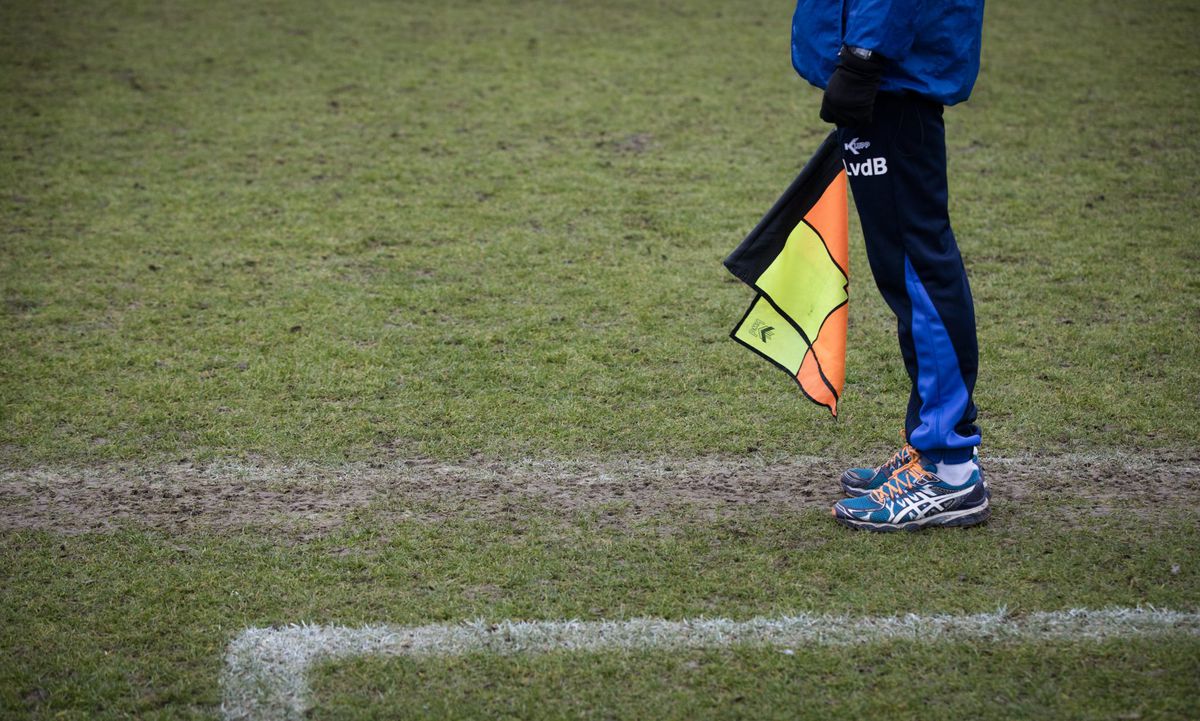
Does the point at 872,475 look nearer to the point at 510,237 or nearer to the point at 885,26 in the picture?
the point at 885,26

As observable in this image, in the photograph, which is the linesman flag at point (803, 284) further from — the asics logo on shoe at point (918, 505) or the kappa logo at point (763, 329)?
the asics logo on shoe at point (918, 505)

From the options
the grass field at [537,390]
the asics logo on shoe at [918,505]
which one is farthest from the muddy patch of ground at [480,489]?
the asics logo on shoe at [918,505]

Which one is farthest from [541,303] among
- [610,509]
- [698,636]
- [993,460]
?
[698,636]

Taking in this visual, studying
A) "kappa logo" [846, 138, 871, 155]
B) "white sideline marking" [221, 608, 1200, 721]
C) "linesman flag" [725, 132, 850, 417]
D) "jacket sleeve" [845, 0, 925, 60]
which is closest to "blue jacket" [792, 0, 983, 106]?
"jacket sleeve" [845, 0, 925, 60]

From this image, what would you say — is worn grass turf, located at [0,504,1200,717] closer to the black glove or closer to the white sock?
the white sock

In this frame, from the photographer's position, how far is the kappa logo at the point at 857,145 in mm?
2969

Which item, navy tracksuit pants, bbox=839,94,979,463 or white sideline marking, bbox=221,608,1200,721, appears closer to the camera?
white sideline marking, bbox=221,608,1200,721

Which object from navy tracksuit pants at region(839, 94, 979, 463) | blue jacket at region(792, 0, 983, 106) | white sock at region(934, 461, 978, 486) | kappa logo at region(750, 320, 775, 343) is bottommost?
white sock at region(934, 461, 978, 486)

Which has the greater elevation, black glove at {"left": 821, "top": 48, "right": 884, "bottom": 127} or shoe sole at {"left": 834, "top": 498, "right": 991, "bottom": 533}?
black glove at {"left": 821, "top": 48, "right": 884, "bottom": 127}

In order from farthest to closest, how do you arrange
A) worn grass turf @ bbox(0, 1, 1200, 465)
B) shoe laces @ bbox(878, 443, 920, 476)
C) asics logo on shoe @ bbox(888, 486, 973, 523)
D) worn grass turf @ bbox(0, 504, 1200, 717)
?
worn grass turf @ bbox(0, 1, 1200, 465), shoe laces @ bbox(878, 443, 920, 476), asics logo on shoe @ bbox(888, 486, 973, 523), worn grass turf @ bbox(0, 504, 1200, 717)

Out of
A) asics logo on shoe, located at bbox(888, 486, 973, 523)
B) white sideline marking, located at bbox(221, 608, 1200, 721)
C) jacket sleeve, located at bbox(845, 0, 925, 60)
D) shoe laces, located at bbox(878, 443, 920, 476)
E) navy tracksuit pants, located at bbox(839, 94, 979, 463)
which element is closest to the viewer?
white sideline marking, located at bbox(221, 608, 1200, 721)

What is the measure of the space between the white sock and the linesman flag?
0.34 metres

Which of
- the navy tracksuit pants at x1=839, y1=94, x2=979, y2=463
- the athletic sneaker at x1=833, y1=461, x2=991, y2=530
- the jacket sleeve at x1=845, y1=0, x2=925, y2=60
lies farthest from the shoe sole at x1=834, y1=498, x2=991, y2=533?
the jacket sleeve at x1=845, y1=0, x2=925, y2=60

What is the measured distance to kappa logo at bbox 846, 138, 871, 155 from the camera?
2969 millimetres
